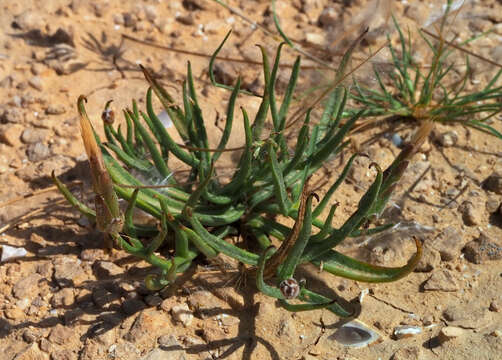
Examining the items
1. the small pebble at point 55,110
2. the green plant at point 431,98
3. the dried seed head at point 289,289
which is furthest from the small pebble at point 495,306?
the small pebble at point 55,110

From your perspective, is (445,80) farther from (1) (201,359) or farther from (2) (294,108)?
(1) (201,359)

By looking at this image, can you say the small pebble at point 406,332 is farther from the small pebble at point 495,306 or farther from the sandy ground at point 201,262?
the small pebble at point 495,306

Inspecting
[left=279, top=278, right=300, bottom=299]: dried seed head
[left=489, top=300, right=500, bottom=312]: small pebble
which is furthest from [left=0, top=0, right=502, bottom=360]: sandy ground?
[left=279, top=278, right=300, bottom=299]: dried seed head

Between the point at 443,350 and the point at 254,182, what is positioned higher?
the point at 254,182

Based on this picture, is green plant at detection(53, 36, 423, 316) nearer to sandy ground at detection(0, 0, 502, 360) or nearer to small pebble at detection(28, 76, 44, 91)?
sandy ground at detection(0, 0, 502, 360)

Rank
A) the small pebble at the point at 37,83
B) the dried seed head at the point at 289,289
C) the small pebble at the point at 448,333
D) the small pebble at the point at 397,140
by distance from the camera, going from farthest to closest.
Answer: the small pebble at the point at 37,83 → the small pebble at the point at 397,140 → the small pebble at the point at 448,333 → the dried seed head at the point at 289,289

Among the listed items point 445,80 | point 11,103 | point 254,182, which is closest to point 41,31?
point 11,103
